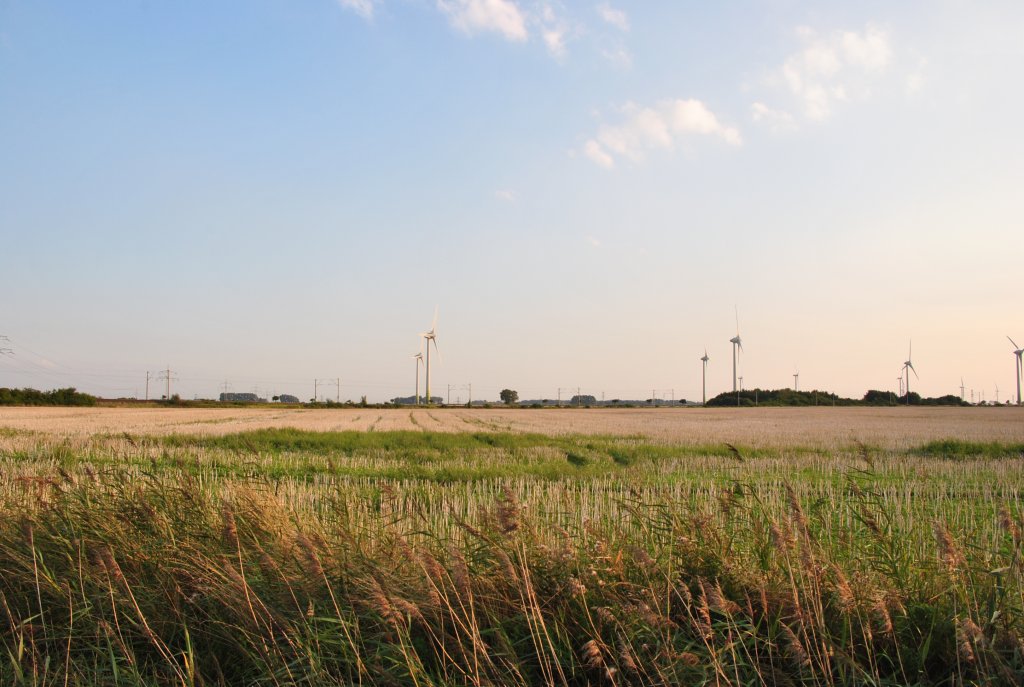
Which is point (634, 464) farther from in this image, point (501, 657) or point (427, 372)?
point (427, 372)

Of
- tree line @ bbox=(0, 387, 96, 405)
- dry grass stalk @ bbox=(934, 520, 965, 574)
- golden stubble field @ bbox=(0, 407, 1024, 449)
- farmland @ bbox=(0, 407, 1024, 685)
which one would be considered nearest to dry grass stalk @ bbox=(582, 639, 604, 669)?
farmland @ bbox=(0, 407, 1024, 685)

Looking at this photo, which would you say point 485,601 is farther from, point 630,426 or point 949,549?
point 630,426

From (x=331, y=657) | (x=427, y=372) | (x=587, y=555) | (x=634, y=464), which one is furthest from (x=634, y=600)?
(x=427, y=372)

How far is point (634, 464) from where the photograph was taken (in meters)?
18.6

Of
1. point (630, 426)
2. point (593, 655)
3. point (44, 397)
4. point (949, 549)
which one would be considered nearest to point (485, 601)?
point (593, 655)

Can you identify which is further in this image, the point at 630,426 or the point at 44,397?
the point at 44,397

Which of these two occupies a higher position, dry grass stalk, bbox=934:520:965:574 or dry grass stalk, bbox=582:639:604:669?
dry grass stalk, bbox=934:520:965:574

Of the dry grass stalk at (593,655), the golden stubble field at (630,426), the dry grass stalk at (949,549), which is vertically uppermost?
the dry grass stalk at (949,549)

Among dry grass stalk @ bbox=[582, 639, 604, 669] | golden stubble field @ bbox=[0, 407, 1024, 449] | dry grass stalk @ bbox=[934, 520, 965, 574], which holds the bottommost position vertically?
golden stubble field @ bbox=[0, 407, 1024, 449]

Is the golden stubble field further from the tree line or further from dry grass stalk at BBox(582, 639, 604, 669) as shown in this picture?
the tree line

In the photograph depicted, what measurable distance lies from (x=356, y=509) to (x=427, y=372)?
3874 inches

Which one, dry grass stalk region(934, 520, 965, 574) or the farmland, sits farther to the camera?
dry grass stalk region(934, 520, 965, 574)

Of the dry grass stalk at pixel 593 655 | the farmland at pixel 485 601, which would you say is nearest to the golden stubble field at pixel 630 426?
the farmland at pixel 485 601

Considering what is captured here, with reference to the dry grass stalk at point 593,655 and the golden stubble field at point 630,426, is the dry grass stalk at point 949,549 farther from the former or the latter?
the golden stubble field at point 630,426
